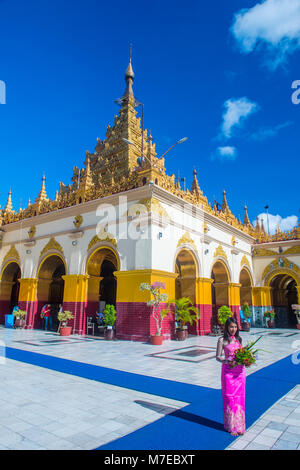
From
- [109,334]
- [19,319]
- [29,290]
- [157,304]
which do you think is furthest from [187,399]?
[29,290]

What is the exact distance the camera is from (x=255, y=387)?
647 cm

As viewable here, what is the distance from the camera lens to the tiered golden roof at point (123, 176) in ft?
52.9

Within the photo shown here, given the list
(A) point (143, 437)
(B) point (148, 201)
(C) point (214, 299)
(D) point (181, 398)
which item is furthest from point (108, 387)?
(C) point (214, 299)

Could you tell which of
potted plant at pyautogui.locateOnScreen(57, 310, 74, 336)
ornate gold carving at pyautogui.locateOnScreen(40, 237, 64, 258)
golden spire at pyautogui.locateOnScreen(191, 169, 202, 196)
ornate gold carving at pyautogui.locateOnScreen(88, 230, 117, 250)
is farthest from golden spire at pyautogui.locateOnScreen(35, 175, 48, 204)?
golden spire at pyautogui.locateOnScreen(191, 169, 202, 196)

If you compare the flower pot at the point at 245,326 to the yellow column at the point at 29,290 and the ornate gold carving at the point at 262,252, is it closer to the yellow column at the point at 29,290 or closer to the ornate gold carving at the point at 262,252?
the ornate gold carving at the point at 262,252

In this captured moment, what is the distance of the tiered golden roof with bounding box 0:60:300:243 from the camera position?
16.1 metres

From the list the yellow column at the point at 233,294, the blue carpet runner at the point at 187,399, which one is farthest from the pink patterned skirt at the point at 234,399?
the yellow column at the point at 233,294

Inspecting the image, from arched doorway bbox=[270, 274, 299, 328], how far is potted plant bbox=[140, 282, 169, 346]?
14.5 m

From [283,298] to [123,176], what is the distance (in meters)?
17.5

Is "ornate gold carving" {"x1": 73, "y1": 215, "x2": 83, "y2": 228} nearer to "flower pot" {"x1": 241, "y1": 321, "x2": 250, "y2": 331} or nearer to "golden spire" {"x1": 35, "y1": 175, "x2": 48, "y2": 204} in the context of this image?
"golden spire" {"x1": 35, "y1": 175, "x2": 48, "y2": 204}

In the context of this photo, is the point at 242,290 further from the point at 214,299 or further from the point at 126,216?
the point at 126,216

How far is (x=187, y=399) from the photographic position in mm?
5660

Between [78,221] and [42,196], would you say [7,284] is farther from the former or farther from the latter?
[78,221]
